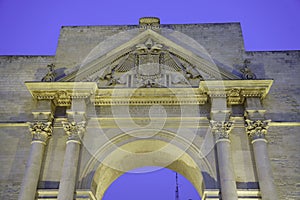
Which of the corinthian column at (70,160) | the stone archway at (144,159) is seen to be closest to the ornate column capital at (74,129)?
the corinthian column at (70,160)

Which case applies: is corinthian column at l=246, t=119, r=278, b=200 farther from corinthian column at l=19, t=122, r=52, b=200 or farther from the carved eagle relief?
corinthian column at l=19, t=122, r=52, b=200

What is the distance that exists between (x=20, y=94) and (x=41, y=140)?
9.33 feet

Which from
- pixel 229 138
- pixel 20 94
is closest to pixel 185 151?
pixel 229 138

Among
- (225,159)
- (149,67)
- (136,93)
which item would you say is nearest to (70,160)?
(136,93)

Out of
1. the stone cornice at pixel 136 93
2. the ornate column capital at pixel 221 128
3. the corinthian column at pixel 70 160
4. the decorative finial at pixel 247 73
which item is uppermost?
the decorative finial at pixel 247 73

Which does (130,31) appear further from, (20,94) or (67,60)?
(20,94)

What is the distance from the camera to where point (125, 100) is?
41.8ft

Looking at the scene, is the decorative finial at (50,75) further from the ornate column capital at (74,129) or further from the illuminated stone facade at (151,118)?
the ornate column capital at (74,129)

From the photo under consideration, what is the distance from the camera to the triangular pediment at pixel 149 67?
13.1 metres

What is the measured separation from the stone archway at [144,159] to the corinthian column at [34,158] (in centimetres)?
156

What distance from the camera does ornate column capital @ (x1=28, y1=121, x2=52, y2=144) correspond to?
39.1ft

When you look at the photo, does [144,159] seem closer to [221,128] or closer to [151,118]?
[151,118]

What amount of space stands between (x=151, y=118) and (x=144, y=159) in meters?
2.23

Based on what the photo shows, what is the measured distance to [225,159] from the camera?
11125 millimetres
